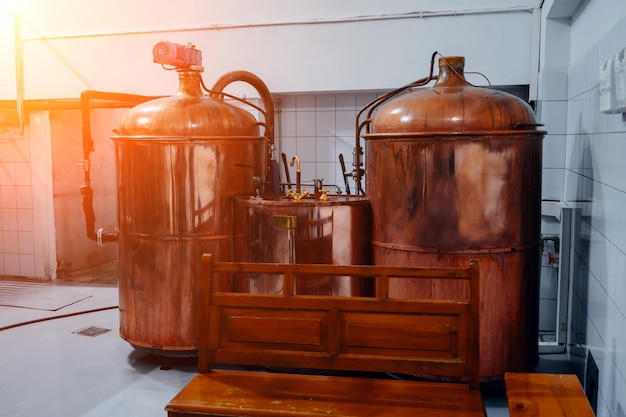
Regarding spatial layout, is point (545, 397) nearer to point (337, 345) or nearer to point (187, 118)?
point (337, 345)

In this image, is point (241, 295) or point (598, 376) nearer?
point (241, 295)

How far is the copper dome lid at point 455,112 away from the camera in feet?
11.3

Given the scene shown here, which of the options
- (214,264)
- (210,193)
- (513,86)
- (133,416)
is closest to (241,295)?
(214,264)

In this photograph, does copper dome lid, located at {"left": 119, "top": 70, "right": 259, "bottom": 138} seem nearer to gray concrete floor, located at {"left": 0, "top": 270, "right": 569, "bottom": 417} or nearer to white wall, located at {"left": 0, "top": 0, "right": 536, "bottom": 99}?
white wall, located at {"left": 0, "top": 0, "right": 536, "bottom": 99}

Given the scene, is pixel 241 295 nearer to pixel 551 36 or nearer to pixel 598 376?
pixel 598 376

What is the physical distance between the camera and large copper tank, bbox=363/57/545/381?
3447 mm

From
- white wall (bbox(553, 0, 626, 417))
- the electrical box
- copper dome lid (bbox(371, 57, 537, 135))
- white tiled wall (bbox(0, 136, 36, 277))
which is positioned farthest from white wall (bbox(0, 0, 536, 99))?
the electrical box

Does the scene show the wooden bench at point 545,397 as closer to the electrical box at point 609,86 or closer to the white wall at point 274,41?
the electrical box at point 609,86

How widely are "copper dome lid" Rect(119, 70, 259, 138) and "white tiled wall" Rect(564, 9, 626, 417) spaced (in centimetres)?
232

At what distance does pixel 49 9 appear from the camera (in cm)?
641

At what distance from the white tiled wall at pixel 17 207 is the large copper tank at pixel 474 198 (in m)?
4.84

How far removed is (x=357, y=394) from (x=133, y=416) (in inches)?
70.1

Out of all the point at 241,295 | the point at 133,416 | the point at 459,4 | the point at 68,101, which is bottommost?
the point at 133,416

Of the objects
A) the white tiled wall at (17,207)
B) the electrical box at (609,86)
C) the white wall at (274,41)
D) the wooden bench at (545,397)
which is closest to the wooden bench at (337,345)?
Answer: the wooden bench at (545,397)
